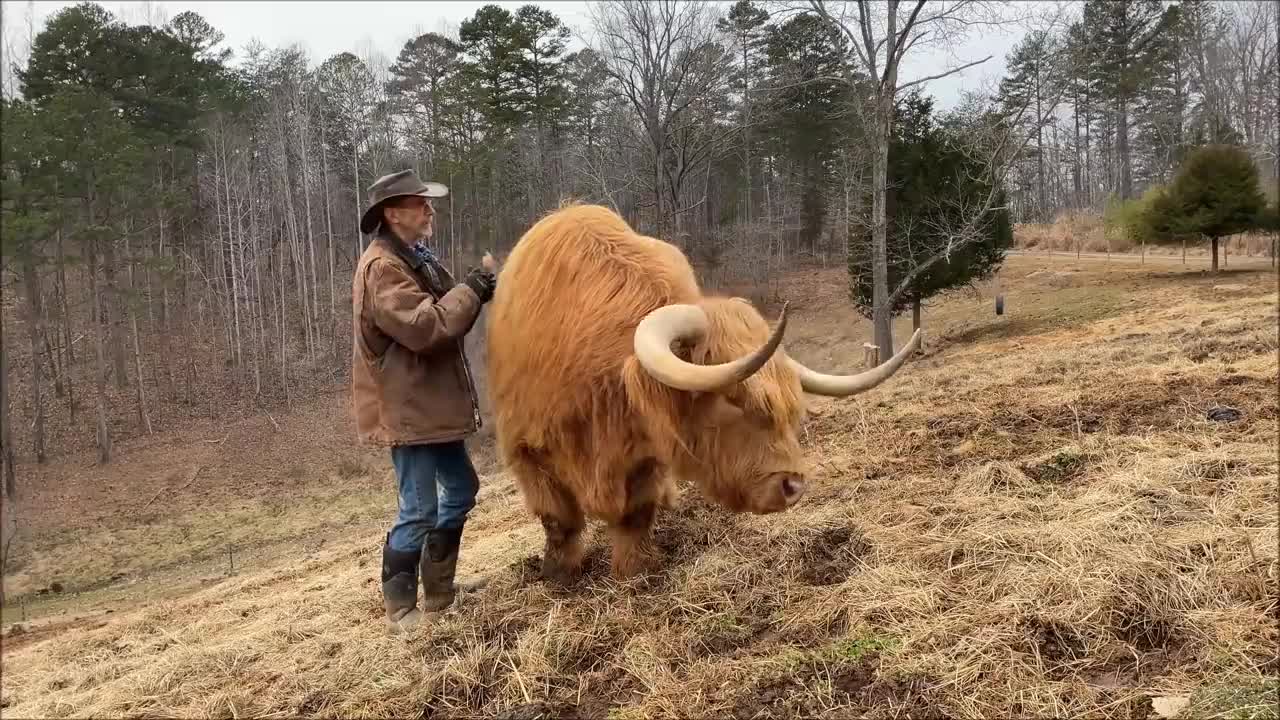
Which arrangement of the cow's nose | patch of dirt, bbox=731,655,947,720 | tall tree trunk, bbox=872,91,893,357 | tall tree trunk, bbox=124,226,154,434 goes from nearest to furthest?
patch of dirt, bbox=731,655,947,720
the cow's nose
tall tree trunk, bbox=872,91,893,357
tall tree trunk, bbox=124,226,154,434

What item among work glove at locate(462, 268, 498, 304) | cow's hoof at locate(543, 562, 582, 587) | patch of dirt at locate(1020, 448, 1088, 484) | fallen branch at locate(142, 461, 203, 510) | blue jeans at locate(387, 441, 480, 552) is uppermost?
work glove at locate(462, 268, 498, 304)

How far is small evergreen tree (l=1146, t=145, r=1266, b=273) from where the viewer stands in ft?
8.09

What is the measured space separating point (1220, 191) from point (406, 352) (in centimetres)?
360

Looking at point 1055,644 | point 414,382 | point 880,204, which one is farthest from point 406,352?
point 880,204

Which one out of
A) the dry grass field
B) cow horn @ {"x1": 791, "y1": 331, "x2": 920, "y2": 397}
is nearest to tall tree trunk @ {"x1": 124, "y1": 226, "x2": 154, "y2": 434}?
the dry grass field

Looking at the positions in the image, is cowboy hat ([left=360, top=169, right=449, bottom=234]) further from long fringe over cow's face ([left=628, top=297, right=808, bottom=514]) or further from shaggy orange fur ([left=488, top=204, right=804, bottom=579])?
long fringe over cow's face ([left=628, top=297, right=808, bottom=514])

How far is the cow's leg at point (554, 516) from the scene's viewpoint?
4.02 meters

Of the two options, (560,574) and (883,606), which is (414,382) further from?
(883,606)

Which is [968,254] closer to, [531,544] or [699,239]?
[699,239]

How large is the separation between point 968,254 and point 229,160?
71.5ft

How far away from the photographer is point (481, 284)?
3725mm

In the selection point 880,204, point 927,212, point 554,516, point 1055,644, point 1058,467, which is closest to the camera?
point 1055,644

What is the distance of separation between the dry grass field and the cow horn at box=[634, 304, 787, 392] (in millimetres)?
1140

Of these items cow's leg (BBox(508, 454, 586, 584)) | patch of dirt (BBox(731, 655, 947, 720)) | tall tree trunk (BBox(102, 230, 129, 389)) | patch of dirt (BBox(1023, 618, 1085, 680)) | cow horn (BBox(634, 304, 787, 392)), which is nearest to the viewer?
patch of dirt (BBox(731, 655, 947, 720))
